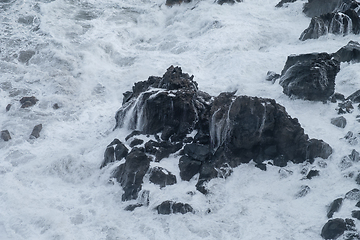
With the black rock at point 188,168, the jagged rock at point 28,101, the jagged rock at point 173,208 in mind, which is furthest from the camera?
the jagged rock at point 28,101

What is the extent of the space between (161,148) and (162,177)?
141cm

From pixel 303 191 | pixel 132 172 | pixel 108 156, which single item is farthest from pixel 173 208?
pixel 303 191

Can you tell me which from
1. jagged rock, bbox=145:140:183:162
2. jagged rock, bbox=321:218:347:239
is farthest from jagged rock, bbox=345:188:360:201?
jagged rock, bbox=145:140:183:162

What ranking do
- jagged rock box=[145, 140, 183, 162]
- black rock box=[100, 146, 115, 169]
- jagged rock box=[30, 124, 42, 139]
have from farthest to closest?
jagged rock box=[30, 124, 42, 139]
black rock box=[100, 146, 115, 169]
jagged rock box=[145, 140, 183, 162]

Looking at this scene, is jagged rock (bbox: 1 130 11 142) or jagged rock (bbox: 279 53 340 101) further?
jagged rock (bbox: 1 130 11 142)

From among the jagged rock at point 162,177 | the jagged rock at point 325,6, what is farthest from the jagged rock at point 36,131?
the jagged rock at point 325,6

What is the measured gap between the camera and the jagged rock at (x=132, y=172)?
13.8 meters

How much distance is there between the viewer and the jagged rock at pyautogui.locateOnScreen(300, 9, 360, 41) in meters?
22.2

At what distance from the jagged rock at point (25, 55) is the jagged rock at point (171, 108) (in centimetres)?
1035

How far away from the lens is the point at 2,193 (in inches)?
564

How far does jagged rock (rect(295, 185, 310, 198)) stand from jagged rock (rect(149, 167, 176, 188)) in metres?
4.17

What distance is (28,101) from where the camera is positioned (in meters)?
19.9

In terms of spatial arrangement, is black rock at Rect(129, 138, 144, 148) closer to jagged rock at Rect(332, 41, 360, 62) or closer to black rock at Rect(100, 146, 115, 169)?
black rock at Rect(100, 146, 115, 169)

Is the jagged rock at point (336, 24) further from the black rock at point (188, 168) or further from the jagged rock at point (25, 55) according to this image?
the jagged rock at point (25, 55)
